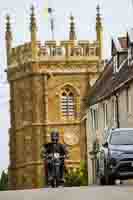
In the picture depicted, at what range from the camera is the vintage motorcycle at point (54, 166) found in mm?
28812

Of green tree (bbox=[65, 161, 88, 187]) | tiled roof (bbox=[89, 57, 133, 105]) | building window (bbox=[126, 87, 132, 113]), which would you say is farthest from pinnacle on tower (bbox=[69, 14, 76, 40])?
building window (bbox=[126, 87, 132, 113])

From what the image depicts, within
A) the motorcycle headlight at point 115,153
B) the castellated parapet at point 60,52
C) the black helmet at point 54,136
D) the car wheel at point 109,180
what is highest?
the castellated parapet at point 60,52

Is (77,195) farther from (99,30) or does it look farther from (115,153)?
(99,30)

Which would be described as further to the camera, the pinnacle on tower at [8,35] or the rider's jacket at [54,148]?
the pinnacle on tower at [8,35]

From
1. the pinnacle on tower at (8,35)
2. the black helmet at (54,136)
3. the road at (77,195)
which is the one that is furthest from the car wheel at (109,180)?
the pinnacle on tower at (8,35)

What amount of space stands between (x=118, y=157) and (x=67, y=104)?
210 feet

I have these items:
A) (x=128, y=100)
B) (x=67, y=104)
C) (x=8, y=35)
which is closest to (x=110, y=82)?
(x=128, y=100)

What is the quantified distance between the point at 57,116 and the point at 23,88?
4009 mm

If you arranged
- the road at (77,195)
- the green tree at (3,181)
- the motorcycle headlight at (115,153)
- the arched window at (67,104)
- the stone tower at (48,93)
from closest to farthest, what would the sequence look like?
the road at (77,195)
the motorcycle headlight at (115,153)
the stone tower at (48,93)
the arched window at (67,104)
the green tree at (3,181)


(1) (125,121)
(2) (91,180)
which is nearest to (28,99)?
(2) (91,180)

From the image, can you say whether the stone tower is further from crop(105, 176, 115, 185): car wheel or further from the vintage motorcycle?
the vintage motorcycle

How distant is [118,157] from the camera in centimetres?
3002

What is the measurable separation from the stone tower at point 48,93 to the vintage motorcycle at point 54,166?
6106 centimetres

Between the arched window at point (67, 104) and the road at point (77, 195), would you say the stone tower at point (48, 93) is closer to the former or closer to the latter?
the arched window at point (67, 104)
